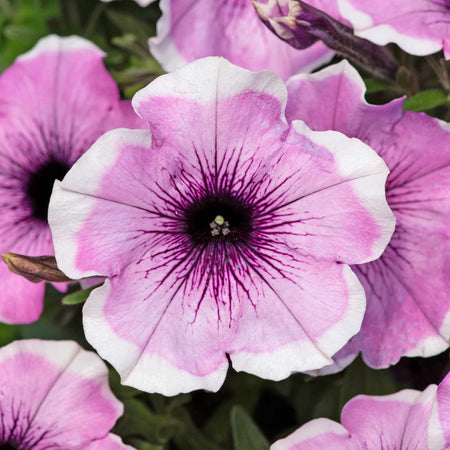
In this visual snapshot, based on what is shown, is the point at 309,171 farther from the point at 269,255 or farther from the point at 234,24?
the point at 234,24

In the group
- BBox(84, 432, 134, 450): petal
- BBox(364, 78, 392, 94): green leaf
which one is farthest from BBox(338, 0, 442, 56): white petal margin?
BBox(84, 432, 134, 450): petal

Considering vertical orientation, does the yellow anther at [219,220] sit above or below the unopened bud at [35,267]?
above

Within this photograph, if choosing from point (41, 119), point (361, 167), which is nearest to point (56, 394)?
point (41, 119)

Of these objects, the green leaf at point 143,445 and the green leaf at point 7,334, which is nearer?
the green leaf at point 143,445

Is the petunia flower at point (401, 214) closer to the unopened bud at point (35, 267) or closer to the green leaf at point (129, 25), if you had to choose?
the unopened bud at point (35, 267)

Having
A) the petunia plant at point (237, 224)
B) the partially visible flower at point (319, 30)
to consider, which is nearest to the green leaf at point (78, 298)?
the petunia plant at point (237, 224)

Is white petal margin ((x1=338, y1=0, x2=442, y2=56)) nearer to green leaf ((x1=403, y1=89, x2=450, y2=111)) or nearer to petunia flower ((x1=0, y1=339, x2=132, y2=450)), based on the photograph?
green leaf ((x1=403, y1=89, x2=450, y2=111))
